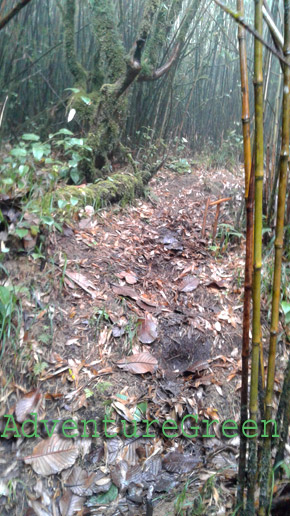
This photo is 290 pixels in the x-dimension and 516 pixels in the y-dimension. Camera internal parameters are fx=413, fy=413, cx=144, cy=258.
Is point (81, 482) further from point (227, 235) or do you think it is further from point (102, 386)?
point (227, 235)

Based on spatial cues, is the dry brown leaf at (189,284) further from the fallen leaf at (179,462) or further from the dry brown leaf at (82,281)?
the fallen leaf at (179,462)

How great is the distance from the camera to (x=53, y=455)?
1403mm

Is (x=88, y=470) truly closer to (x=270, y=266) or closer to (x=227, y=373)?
(x=227, y=373)

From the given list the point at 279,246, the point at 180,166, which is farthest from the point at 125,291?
the point at 180,166

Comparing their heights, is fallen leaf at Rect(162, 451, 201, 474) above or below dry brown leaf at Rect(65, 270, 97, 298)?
below

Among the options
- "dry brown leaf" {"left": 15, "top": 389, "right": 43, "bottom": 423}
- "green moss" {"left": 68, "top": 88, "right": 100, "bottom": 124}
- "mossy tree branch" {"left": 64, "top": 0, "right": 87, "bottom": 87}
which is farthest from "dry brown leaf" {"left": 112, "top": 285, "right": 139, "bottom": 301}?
"mossy tree branch" {"left": 64, "top": 0, "right": 87, "bottom": 87}

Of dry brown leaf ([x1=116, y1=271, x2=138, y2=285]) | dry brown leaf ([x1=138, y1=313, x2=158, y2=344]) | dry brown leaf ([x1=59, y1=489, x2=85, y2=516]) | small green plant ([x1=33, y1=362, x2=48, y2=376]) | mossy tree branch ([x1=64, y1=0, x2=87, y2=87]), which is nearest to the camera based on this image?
dry brown leaf ([x1=59, y1=489, x2=85, y2=516])

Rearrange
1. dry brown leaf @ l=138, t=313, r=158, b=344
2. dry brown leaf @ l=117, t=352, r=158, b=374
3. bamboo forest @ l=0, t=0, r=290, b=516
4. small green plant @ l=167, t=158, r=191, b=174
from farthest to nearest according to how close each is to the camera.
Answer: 1. small green plant @ l=167, t=158, r=191, b=174
2. dry brown leaf @ l=138, t=313, r=158, b=344
3. dry brown leaf @ l=117, t=352, r=158, b=374
4. bamboo forest @ l=0, t=0, r=290, b=516

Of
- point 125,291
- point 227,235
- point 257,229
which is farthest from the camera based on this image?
point 227,235

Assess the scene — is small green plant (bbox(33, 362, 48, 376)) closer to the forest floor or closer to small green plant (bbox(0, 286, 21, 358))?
the forest floor

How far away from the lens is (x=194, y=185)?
362cm

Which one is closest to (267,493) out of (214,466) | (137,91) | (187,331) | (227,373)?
(214,466)

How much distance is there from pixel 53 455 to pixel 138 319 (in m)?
0.66

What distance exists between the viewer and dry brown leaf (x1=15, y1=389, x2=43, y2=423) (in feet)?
4.75
